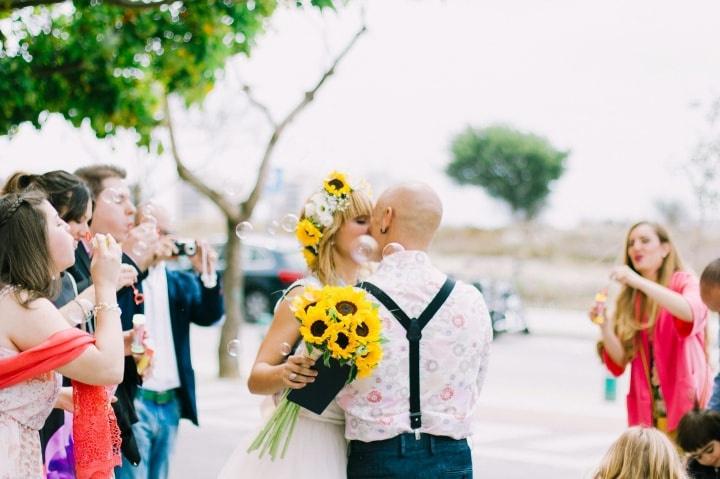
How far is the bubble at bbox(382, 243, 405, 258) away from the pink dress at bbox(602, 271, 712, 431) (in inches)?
86.0

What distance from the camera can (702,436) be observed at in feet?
14.6

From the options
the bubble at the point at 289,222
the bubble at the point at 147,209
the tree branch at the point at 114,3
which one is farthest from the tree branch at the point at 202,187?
the bubble at the point at 289,222

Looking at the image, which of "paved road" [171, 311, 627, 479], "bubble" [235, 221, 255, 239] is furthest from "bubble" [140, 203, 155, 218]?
"paved road" [171, 311, 627, 479]

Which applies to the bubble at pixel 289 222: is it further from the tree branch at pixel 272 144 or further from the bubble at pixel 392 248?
the tree branch at pixel 272 144

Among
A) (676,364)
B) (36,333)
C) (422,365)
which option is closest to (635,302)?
(676,364)

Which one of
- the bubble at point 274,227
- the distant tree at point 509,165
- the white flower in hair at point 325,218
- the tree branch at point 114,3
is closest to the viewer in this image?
the white flower in hair at point 325,218

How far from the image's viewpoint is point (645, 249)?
201 inches

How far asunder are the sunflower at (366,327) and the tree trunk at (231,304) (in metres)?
8.36

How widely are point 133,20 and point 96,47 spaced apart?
0.38 meters

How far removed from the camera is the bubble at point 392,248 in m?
3.17

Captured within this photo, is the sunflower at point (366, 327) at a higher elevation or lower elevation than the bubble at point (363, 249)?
lower


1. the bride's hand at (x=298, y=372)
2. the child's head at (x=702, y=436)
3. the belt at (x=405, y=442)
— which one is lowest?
the child's head at (x=702, y=436)

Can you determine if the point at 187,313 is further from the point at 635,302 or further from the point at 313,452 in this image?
the point at 635,302

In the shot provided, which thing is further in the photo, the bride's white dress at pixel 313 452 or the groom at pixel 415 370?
the bride's white dress at pixel 313 452
